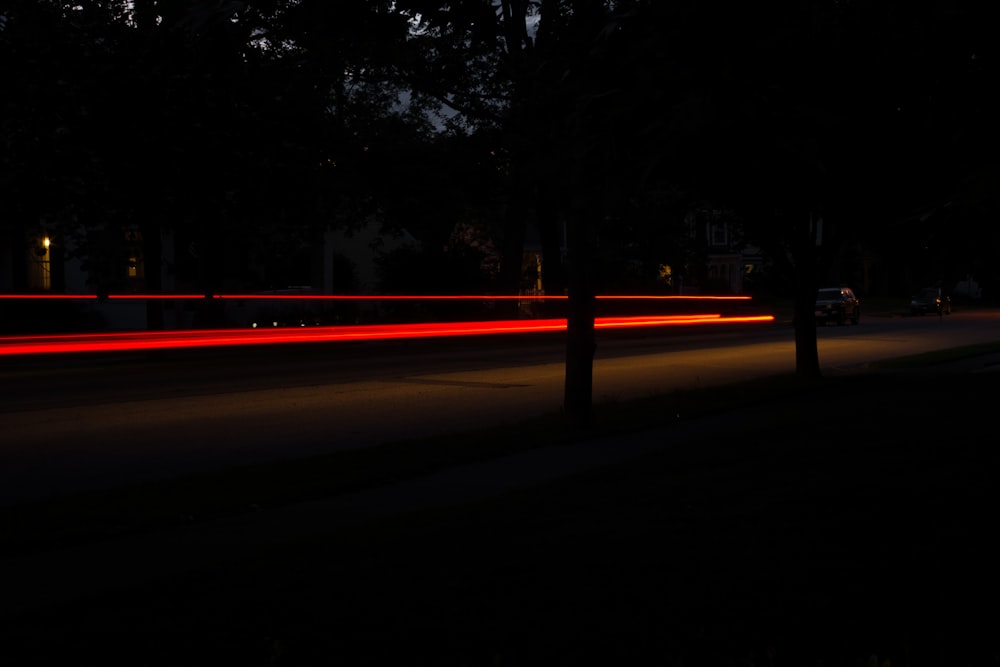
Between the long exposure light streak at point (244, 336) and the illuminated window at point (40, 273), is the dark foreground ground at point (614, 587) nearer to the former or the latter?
the long exposure light streak at point (244, 336)

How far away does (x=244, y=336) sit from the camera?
91.2ft

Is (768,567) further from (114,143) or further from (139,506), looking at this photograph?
(114,143)

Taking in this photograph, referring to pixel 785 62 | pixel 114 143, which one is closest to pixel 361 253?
pixel 114 143

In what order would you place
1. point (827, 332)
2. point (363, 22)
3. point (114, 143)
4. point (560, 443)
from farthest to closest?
point (827, 332)
point (114, 143)
point (560, 443)
point (363, 22)

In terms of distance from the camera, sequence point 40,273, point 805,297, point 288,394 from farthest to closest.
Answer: point 40,273, point 805,297, point 288,394

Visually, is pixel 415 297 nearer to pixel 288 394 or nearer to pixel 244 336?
pixel 244 336

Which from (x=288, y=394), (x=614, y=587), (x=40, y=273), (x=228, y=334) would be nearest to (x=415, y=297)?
(x=228, y=334)

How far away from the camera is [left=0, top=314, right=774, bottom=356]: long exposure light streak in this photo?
2286cm

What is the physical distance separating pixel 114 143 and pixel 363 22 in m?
18.9

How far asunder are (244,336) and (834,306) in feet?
95.8

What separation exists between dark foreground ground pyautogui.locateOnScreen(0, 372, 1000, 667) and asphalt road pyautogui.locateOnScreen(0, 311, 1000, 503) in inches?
166

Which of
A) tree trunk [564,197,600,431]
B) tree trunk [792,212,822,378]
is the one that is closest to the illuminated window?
tree trunk [792,212,822,378]

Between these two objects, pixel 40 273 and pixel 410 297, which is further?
pixel 40 273

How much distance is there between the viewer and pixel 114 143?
78.7ft
